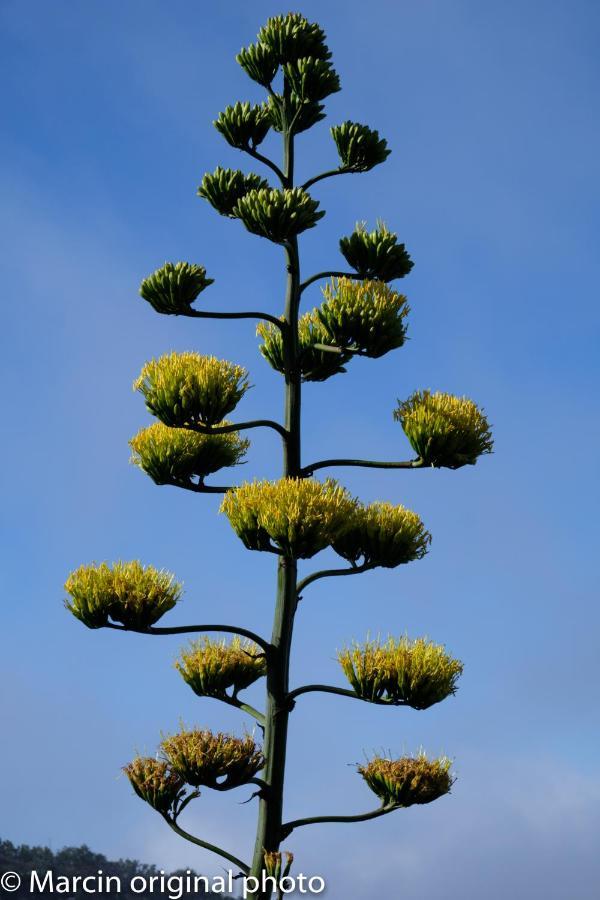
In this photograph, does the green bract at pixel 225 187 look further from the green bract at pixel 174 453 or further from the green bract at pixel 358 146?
the green bract at pixel 174 453

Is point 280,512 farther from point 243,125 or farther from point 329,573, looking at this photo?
point 243,125

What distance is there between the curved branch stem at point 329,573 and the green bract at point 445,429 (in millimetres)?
951

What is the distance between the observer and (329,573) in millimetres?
7711

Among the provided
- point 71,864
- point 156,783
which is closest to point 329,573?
point 156,783

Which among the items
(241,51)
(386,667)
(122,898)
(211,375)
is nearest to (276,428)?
(211,375)

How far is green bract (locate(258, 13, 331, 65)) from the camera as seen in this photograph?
354 inches

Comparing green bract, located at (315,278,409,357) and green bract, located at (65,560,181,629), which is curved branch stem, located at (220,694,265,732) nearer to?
green bract, located at (65,560,181,629)

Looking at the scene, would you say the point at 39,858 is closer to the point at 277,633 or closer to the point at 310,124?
the point at 277,633

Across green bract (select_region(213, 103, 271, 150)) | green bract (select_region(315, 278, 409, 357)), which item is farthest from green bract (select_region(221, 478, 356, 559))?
green bract (select_region(213, 103, 271, 150))

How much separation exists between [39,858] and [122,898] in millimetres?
1549

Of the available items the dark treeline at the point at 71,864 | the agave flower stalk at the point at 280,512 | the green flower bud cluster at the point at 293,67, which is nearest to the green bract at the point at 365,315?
the agave flower stalk at the point at 280,512

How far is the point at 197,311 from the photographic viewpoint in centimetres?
819

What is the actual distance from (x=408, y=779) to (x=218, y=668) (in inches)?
65.8

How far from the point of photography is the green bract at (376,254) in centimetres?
833
